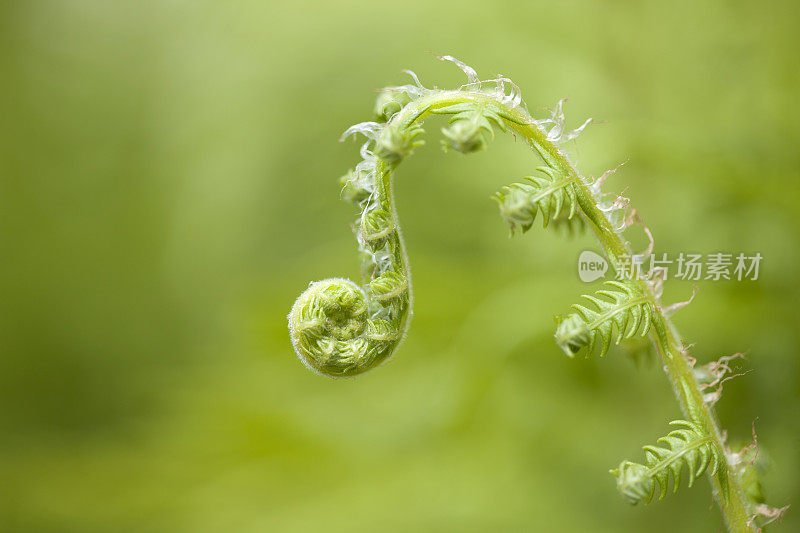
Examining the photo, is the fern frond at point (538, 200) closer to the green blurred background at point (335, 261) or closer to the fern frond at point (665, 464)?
the fern frond at point (665, 464)

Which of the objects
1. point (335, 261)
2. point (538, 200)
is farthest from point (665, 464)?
point (335, 261)

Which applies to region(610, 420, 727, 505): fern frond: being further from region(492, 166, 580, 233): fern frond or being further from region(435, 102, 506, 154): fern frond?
region(435, 102, 506, 154): fern frond

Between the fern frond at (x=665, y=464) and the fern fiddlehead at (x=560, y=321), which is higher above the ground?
the fern fiddlehead at (x=560, y=321)

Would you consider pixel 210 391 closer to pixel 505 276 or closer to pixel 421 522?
pixel 421 522

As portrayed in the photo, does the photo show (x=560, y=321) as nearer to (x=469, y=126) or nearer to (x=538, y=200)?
(x=538, y=200)

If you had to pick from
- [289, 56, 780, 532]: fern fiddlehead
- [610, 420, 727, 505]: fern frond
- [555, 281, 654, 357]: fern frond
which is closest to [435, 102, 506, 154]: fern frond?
[289, 56, 780, 532]: fern fiddlehead

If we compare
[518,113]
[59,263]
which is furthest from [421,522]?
[59,263]

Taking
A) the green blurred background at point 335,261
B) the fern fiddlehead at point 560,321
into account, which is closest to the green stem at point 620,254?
the fern fiddlehead at point 560,321

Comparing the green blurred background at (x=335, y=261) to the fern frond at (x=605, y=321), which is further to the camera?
the green blurred background at (x=335, y=261)
